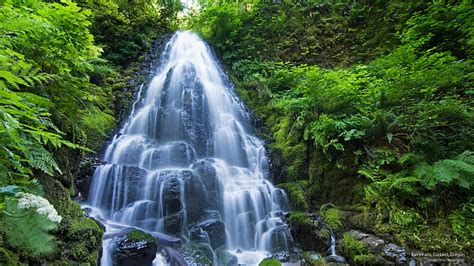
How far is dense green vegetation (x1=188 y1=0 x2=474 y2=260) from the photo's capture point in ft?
14.5

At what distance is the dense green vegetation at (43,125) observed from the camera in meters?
1.67

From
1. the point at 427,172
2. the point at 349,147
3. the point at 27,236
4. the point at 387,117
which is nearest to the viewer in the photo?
the point at 27,236

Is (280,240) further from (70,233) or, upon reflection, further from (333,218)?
(70,233)

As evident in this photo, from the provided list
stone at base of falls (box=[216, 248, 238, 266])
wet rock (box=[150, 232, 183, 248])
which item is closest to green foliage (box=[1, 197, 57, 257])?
wet rock (box=[150, 232, 183, 248])

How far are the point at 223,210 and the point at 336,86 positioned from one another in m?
3.77

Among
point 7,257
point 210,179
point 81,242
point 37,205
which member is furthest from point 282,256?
point 37,205

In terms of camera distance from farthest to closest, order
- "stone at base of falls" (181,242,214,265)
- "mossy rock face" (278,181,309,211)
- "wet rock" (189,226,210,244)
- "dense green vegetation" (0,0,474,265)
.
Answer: "mossy rock face" (278,181,309,211)
"wet rock" (189,226,210,244)
"stone at base of falls" (181,242,214,265)
"dense green vegetation" (0,0,474,265)

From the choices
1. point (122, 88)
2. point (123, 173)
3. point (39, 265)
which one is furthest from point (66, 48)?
point (122, 88)

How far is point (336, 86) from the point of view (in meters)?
6.29

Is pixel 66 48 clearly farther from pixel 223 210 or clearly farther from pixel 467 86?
pixel 467 86

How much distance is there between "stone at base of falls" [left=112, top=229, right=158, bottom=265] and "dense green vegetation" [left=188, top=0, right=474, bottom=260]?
125 inches

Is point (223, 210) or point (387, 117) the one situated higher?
point (387, 117)

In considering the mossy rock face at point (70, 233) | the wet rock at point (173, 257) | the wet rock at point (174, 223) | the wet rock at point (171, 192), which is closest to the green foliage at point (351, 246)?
the wet rock at point (173, 257)

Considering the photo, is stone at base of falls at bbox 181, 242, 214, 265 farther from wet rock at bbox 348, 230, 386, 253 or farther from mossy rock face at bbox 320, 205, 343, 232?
wet rock at bbox 348, 230, 386, 253
